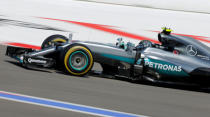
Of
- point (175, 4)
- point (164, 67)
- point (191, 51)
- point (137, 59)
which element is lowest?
point (164, 67)

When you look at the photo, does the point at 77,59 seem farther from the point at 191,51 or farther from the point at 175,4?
the point at 175,4

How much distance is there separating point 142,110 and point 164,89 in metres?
2.02

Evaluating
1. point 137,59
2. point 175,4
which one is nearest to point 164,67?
point 137,59

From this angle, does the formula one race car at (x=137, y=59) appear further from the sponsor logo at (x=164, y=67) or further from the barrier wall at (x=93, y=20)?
the barrier wall at (x=93, y=20)

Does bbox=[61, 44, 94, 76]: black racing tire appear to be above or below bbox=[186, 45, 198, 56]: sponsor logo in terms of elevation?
below

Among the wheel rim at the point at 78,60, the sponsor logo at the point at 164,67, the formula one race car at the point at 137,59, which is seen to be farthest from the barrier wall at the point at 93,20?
the wheel rim at the point at 78,60

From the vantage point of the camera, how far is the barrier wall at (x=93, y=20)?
1080 cm

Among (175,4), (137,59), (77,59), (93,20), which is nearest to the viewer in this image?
(77,59)

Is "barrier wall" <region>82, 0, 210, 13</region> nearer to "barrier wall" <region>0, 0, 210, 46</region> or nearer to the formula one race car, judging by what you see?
"barrier wall" <region>0, 0, 210, 46</region>

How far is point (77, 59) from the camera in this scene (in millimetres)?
6977

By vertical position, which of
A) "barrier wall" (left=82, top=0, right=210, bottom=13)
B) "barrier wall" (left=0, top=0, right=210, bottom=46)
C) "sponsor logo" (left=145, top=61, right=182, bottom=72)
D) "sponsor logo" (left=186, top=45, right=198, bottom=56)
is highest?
"barrier wall" (left=82, top=0, right=210, bottom=13)

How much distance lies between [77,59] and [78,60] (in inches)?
1.2

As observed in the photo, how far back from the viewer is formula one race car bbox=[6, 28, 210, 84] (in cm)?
694

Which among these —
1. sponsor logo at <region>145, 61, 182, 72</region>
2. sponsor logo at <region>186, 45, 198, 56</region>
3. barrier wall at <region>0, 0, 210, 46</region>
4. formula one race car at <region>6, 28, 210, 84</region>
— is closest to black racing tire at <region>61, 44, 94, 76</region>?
formula one race car at <region>6, 28, 210, 84</region>
